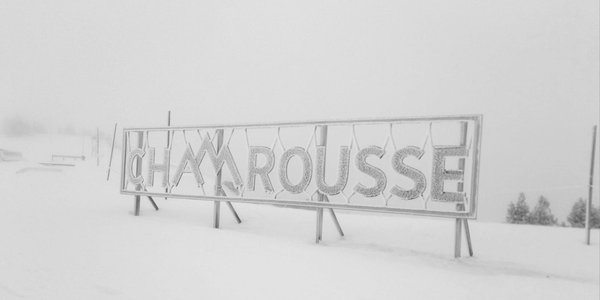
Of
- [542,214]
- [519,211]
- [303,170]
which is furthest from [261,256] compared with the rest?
[519,211]

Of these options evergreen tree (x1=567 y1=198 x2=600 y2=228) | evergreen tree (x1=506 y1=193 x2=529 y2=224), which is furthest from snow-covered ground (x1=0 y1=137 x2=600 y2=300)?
evergreen tree (x1=506 y1=193 x2=529 y2=224)

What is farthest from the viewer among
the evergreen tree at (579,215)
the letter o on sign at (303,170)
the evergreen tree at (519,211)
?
the evergreen tree at (519,211)

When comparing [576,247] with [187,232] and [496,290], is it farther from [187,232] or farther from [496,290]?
[187,232]

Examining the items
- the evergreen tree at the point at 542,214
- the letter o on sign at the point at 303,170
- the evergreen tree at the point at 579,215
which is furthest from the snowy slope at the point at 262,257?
the evergreen tree at the point at 542,214

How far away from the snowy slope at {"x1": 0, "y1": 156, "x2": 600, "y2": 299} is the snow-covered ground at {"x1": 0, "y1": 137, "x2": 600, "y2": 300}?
0.02 metres

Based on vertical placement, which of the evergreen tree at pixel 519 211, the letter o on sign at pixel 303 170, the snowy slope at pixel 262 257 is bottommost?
the evergreen tree at pixel 519 211

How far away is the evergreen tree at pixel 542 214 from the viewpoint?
67.4 feet

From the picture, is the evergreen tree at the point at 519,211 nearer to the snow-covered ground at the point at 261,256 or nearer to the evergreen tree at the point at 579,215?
the evergreen tree at the point at 579,215

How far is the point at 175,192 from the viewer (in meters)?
6.50

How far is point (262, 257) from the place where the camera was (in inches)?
167

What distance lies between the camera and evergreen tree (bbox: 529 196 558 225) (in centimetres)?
2055

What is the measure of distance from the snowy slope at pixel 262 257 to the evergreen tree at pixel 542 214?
16.1 metres

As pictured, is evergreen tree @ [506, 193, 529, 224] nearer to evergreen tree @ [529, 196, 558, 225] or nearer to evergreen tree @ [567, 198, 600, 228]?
evergreen tree @ [529, 196, 558, 225]

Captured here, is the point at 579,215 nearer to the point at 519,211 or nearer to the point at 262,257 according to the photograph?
the point at 519,211
